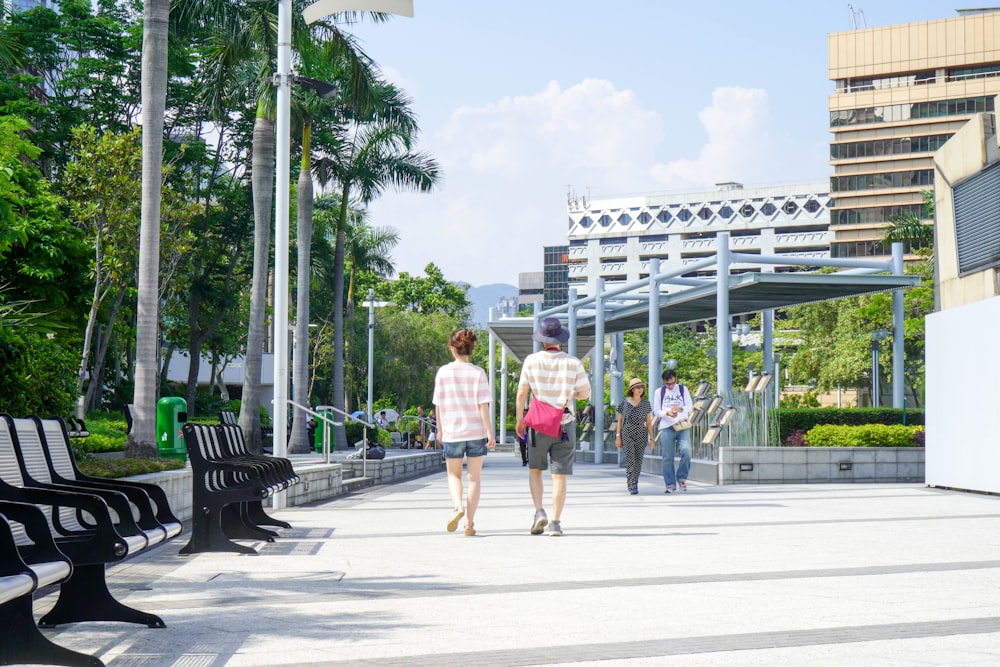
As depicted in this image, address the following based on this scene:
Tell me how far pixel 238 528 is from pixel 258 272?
16458mm

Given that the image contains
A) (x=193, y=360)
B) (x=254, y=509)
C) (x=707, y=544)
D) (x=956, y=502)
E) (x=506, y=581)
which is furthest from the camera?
(x=193, y=360)

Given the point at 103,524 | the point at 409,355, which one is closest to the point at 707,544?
the point at 103,524

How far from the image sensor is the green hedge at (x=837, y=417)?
74.1 ft

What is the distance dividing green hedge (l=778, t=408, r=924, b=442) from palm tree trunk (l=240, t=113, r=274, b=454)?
10.9 meters

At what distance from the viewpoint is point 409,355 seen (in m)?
65.2

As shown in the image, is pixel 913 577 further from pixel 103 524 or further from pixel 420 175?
pixel 420 175

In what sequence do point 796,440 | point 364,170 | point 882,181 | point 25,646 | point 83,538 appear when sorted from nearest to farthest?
point 25,646 → point 83,538 → point 796,440 → point 364,170 → point 882,181

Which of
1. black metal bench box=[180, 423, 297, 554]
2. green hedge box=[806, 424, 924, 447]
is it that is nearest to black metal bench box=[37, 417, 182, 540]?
black metal bench box=[180, 423, 297, 554]

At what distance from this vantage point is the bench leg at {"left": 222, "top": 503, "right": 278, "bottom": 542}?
34.0 ft

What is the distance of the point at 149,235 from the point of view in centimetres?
1605

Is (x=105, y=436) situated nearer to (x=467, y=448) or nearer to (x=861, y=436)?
(x=861, y=436)

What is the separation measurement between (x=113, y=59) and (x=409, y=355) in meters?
29.0

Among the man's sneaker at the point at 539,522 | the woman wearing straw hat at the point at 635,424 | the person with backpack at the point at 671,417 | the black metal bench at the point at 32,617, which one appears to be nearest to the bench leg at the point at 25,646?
the black metal bench at the point at 32,617

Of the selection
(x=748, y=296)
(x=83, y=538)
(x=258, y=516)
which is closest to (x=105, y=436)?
(x=258, y=516)
